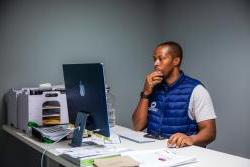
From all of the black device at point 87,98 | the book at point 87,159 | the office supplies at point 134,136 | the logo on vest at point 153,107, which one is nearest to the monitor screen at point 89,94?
the black device at point 87,98

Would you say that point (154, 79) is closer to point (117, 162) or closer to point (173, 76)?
point (173, 76)

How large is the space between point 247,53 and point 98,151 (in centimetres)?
168

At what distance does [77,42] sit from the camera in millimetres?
3164

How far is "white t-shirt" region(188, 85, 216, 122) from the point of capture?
236cm

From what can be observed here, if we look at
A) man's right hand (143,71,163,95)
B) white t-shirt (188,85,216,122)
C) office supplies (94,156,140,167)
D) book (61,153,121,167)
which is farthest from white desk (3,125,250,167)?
man's right hand (143,71,163,95)

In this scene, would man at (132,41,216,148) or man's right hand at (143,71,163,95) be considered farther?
man's right hand at (143,71,163,95)

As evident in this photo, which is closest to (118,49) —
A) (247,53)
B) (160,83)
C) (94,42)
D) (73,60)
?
(94,42)

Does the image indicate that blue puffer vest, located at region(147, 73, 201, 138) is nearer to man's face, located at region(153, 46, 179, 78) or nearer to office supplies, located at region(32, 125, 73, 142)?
man's face, located at region(153, 46, 179, 78)

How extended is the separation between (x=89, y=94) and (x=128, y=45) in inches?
67.8

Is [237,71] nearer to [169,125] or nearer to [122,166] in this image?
[169,125]

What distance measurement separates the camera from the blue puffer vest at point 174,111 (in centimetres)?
243

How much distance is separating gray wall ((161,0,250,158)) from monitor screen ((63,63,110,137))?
5.10 ft

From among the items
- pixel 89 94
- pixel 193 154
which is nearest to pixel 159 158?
pixel 193 154

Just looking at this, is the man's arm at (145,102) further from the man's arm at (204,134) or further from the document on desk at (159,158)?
the document on desk at (159,158)
